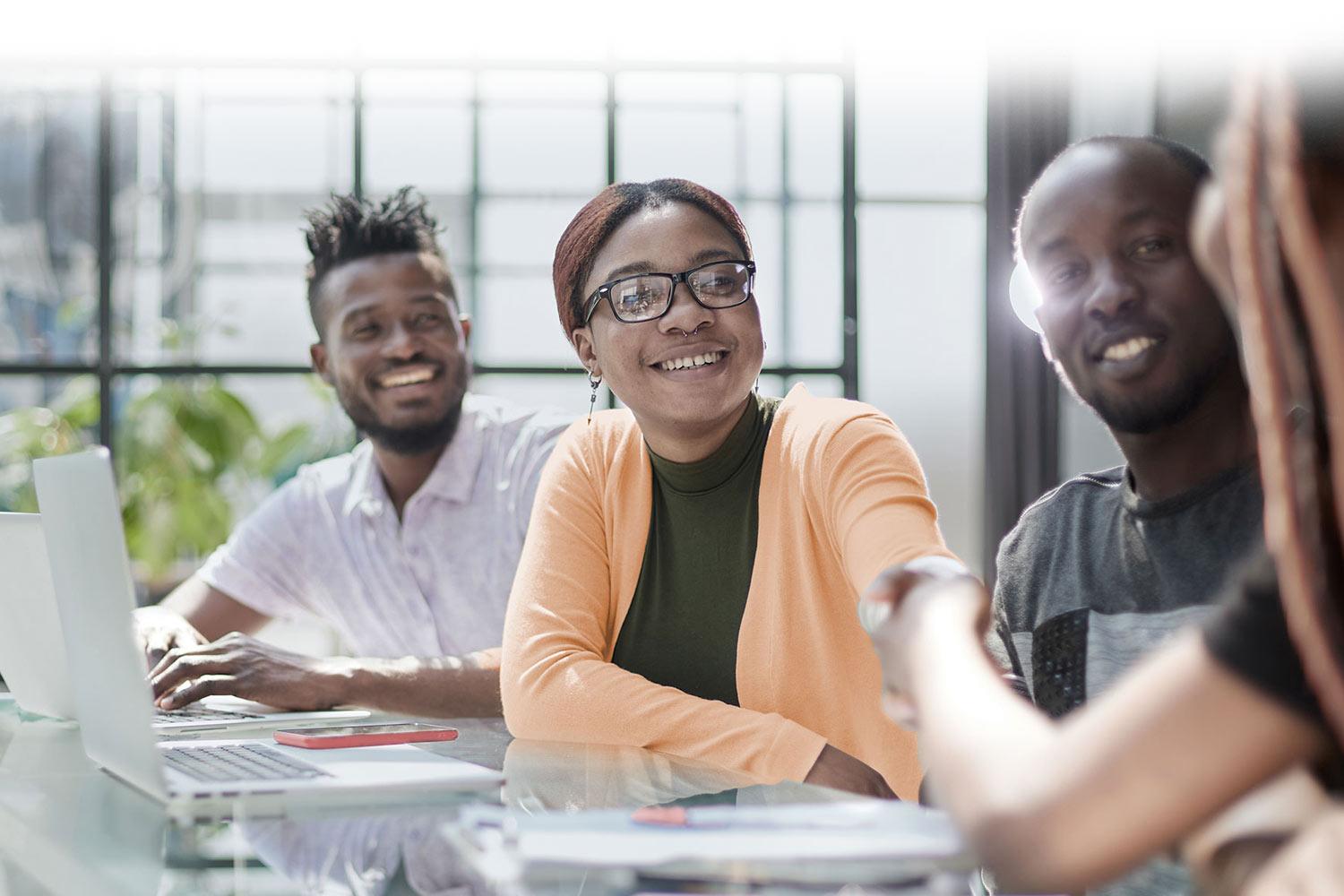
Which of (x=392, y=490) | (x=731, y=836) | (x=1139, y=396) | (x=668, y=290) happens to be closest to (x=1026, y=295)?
(x=1139, y=396)

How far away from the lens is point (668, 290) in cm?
192

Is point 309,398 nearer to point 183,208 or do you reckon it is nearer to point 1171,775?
point 183,208

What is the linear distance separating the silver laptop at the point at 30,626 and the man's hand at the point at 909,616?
3.64 feet

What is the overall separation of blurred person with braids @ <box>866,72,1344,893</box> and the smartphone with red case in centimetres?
99

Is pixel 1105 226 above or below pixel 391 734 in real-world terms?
above

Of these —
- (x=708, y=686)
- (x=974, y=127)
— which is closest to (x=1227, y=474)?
(x=708, y=686)

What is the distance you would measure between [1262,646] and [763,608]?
1184 millimetres

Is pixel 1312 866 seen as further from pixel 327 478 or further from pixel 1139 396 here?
pixel 327 478

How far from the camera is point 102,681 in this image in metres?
1.31

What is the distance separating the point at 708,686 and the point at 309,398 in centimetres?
393

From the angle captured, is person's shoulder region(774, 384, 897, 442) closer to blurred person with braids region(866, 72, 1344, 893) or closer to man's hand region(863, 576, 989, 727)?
man's hand region(863, 576, 989, 727)

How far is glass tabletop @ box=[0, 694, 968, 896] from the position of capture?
0.85 metres

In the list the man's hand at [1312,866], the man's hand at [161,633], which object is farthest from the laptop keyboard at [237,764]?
the man's hand at [1312,866]

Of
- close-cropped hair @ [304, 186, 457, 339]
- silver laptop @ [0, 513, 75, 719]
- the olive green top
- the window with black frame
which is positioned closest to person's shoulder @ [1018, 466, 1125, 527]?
the olive green top
